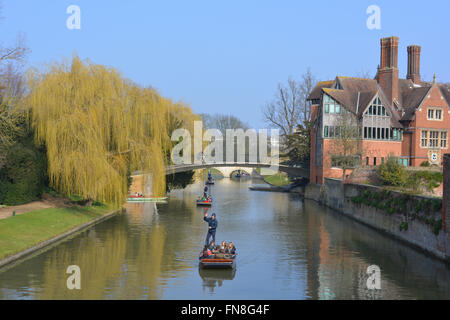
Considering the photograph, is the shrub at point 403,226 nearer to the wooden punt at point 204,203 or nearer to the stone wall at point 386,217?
the stone wall at point 386,217

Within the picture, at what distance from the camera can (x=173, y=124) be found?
60.9 meters

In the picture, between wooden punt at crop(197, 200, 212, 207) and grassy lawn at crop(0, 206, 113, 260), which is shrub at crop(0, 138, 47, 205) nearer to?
grassy lawn at crop(0, 206, 113, 260)

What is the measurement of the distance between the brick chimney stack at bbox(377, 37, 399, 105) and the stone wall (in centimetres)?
1480

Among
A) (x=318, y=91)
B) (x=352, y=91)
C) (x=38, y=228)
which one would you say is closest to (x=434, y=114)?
(x=352, y=91)

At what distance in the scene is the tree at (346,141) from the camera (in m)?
54.8

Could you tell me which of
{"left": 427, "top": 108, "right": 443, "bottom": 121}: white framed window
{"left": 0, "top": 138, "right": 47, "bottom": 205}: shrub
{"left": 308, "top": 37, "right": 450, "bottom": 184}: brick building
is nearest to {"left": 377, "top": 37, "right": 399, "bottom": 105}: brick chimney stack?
{"left": 308, "top": 37, "right": 450, "bottom": 184}: brick building

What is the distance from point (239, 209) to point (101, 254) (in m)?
26.4

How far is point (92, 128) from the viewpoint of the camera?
3556 cm

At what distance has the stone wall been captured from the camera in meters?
26.5

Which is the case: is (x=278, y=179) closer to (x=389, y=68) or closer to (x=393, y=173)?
(x=389, y=68)

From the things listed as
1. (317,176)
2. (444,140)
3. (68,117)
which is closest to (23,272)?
(68,117)

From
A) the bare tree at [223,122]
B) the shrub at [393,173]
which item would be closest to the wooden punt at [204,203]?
the shrub at [393,173]

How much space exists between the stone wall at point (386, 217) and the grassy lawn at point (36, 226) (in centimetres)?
2157
